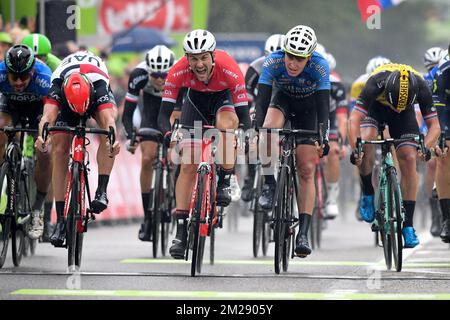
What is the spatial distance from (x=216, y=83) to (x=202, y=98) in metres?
0.25

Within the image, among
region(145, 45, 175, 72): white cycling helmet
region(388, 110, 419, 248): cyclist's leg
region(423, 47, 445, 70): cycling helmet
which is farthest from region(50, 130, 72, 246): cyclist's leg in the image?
region(423, 47, 445, 70): cycling helmet

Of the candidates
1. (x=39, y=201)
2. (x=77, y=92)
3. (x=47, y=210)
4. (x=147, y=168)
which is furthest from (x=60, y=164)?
(x=147, y=168)

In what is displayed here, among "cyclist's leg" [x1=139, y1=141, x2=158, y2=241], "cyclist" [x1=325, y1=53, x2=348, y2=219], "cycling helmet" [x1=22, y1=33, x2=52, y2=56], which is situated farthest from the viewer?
"cyclist" [x1=325, y1=53, x2=348, y2=219]

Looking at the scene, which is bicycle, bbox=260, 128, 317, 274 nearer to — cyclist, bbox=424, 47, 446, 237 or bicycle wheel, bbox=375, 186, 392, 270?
bicycle wheel, bbox=375, 186, 392, 270

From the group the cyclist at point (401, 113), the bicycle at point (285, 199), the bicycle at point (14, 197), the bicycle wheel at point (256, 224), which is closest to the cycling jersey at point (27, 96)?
the bicycle at point (14, 197)

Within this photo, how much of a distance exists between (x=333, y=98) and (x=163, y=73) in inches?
122

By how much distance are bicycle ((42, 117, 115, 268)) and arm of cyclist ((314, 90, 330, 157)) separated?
1.84 metres

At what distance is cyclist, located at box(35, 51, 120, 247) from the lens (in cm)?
1223

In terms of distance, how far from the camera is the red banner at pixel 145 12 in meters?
32.7

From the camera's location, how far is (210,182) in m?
12.1

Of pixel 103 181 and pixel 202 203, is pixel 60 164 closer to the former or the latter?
pixel 103 181
